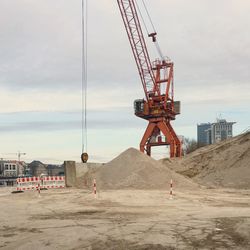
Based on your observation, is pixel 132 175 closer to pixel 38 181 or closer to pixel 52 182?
pixel 52 182

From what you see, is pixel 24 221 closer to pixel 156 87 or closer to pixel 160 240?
pixel 160 240

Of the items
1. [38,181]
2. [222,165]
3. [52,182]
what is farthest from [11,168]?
[38,181]

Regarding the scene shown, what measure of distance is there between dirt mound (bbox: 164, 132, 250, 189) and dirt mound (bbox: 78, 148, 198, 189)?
5.33m

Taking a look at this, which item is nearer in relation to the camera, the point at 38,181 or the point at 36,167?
the point at 38,181

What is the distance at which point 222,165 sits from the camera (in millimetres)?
45562

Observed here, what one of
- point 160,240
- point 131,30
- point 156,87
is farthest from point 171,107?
point 160,240

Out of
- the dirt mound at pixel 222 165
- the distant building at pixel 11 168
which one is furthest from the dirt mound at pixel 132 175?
the distant building at pixel 11 168

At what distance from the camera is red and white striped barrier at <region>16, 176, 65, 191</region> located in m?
34.5

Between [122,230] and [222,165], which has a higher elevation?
[222,165]

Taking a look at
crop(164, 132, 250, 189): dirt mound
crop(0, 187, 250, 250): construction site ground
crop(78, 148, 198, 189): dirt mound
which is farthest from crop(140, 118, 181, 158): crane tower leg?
crop(0, 187, 250, 250): construction site ground

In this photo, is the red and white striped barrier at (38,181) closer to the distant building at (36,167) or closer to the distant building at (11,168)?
the distant building at (11,168)

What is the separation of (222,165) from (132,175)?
13.6m

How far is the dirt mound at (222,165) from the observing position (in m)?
40.5

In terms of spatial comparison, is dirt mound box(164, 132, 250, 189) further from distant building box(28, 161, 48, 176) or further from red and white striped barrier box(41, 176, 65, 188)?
distant building box(28, 161, 48, 176)
